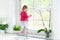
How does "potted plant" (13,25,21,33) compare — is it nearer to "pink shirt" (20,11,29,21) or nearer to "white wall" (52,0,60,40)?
"pink shirt" (20,11,29,21)

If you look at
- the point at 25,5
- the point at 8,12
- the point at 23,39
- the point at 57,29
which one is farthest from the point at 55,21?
the point at 8,12

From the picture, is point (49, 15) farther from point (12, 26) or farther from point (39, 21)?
point (12, 26)

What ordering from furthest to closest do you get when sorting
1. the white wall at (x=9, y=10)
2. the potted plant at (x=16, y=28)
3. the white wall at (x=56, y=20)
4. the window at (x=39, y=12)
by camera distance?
the white wall at (x=9, y=10), the potted plant at (x=16, y=28), the window at (x=39, y=12), the white wall at (x=56, y=20)

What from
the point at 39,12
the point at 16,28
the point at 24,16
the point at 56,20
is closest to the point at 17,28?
the point at 16,28

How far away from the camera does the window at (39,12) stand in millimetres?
2615

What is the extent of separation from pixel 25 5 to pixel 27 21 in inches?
11.3

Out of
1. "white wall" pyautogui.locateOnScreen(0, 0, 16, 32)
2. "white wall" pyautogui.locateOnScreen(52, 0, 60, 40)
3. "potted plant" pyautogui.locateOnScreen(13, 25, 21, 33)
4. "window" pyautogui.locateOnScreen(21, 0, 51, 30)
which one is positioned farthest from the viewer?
"white wall" pyautogui.locateOnScreen(0, 0, 16, 32)

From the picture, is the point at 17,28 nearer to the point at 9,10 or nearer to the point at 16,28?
the point at 16,28

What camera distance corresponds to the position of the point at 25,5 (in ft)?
9.12

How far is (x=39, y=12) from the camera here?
2697 millimetres

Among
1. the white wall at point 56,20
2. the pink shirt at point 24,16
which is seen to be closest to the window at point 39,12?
the pink shirt at point 24,16

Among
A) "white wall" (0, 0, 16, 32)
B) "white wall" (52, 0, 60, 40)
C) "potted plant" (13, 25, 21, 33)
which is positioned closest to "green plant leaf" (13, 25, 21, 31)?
"potted plant" (13, 25, 21, 33)

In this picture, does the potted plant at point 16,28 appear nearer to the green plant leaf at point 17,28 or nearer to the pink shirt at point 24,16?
the green plant leaf at point 17,28

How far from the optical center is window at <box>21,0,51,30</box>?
8.58ft
